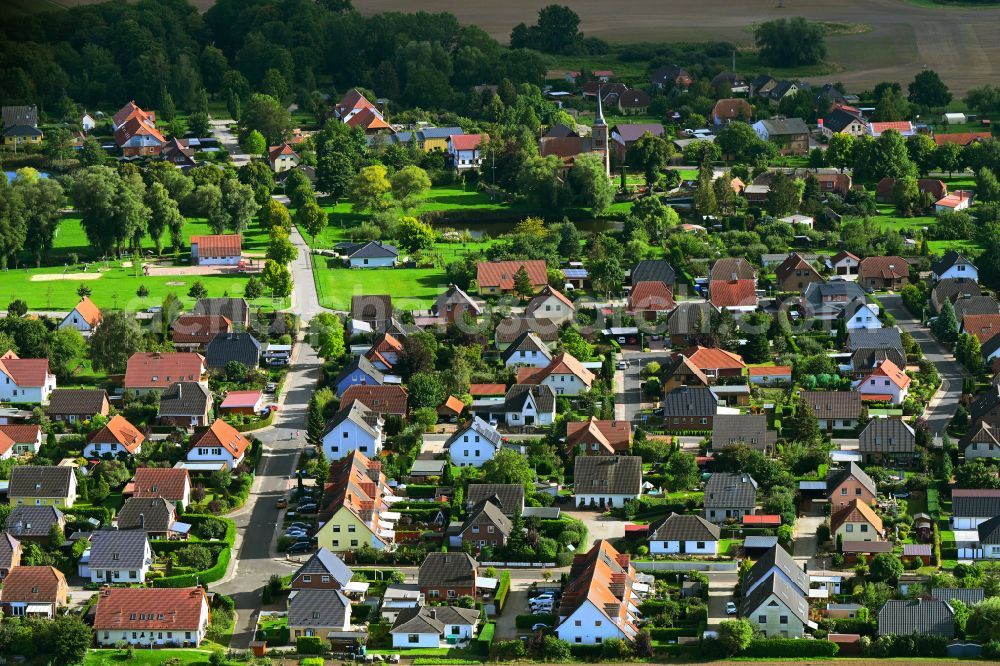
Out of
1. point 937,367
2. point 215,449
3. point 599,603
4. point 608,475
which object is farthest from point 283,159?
point 599,603

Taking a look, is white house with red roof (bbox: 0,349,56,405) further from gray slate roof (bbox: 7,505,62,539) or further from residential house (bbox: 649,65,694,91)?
residential house (bbox: 649,65,694,91)

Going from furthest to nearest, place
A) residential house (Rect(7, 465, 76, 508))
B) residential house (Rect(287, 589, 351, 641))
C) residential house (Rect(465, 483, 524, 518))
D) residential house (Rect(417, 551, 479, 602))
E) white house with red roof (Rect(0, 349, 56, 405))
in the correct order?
white house with red roof (Rect(0, 349, 56, 405))
residential house (Rect(7, 465, 76, 508))
residential house (Rect(465, 483, 524, 518))
residential house (Rect(417, 551, 479, 602))
residential house (Rect(287, 589, 351, 641))

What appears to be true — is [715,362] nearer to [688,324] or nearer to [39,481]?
[688,324]

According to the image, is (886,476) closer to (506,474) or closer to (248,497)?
(506,474)

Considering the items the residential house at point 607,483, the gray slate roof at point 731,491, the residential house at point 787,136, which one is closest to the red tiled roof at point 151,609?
the residential house at point 607,483

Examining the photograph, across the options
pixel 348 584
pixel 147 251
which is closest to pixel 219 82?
pixel 147 251

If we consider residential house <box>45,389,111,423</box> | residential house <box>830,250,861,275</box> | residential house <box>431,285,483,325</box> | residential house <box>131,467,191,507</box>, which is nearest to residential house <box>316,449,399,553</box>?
residential house <box>131,467,191,507</box>
